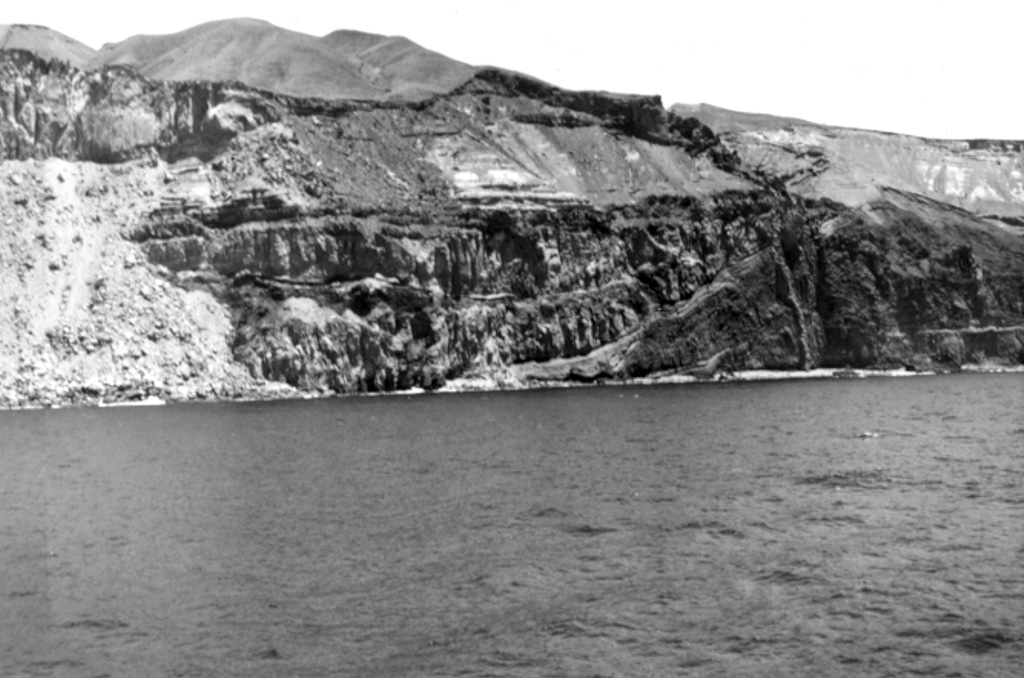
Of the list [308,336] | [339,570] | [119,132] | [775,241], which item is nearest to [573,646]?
[339,570]

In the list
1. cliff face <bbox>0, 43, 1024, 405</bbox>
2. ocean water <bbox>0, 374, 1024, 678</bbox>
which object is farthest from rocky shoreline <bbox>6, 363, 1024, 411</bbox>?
ocean water <bbox>0, 374, 1024, 678</bbox>

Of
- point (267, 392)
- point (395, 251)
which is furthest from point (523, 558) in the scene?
point (395, 251)

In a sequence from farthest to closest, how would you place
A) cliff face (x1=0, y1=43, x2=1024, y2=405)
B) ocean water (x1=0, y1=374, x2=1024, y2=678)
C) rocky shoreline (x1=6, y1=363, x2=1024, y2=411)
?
1. cliff face (x1=0, y1=43, x2=1024, y2=405)
2. rocky shoreline (x1=6, y1=363, x2=1024, y2=411)
3. ocean water (x1=0, y1=374, x2=1024, y2=678)

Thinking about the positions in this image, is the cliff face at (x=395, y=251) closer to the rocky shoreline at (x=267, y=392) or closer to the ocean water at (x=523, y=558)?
the rocky shoreline at (x=267, y=392)

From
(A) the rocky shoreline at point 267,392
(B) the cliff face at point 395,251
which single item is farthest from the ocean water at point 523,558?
(B) the cliff face at point 395,251

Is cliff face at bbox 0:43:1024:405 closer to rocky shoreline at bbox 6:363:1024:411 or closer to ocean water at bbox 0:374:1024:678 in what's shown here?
rocky shoreline at bbox 6:363:1024:411

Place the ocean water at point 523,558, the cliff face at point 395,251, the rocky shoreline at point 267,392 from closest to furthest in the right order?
the ocean water at point 523,558
the rocky shoreline at point 267,392
the cliff face at point 395,251

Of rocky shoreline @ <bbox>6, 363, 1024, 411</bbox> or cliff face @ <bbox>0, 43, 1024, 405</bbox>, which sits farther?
cliff face @ <bbox>0, 43, 1024, 405</bbox>
